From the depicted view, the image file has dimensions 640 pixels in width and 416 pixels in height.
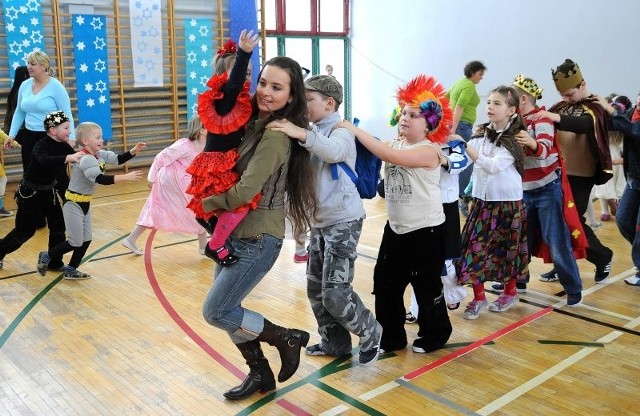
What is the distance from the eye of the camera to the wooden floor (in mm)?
3121

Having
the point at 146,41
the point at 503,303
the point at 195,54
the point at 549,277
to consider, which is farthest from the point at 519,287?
the point at 195,54

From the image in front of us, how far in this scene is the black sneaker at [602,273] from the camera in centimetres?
497

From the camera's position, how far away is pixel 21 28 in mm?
9039

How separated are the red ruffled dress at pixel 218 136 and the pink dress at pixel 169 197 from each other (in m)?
2.96

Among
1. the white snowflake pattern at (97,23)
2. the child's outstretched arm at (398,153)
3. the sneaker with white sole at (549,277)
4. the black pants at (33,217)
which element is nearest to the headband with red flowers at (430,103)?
the child's outstretched arm at (398,153)

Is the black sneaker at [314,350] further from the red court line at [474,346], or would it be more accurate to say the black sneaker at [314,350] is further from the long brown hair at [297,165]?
the long brown hair at [297,165]

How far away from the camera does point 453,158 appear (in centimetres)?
348

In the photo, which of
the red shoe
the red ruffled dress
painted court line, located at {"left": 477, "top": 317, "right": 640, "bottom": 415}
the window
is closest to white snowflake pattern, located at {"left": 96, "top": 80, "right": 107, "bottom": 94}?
the window

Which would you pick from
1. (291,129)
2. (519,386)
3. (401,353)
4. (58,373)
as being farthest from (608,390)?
(58,373)

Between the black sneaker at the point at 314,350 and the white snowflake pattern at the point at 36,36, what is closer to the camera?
the black sneaker at the point at 314,350

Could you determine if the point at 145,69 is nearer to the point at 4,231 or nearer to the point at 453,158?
the point at 4,231

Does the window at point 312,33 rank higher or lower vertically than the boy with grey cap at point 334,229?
higher

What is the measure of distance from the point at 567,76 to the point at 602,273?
5.32ft

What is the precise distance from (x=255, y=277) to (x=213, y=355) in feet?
3.42
